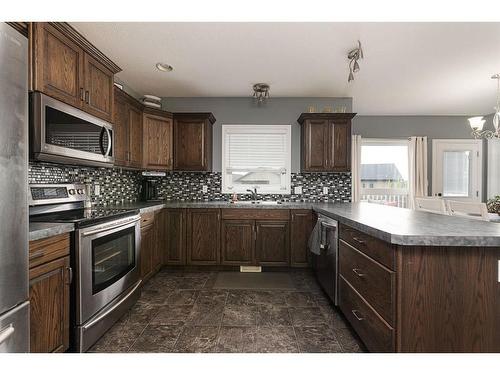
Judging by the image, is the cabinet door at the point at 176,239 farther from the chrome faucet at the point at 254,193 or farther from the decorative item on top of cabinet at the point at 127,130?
the chrome faucet at the point at 254,193

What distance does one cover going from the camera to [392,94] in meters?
3.80

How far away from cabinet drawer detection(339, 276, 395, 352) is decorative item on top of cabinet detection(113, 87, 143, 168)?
256 cm

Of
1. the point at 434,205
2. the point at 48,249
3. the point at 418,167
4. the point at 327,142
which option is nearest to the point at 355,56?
the point at 327,142

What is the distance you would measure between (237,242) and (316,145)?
68.6 inches

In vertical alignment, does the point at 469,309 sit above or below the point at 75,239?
below

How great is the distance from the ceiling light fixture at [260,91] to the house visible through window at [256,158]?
0.42 meters

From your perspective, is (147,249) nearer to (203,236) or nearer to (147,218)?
(147,218)

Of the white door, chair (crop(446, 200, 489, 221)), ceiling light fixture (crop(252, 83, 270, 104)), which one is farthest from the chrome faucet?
the white door

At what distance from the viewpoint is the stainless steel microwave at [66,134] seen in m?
1.60

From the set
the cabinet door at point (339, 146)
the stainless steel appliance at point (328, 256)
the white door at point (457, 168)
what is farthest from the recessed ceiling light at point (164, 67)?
the white door at point (457, 168)

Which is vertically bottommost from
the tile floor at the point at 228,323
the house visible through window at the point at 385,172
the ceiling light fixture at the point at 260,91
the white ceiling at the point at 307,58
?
the tile floor at the point at 228,323

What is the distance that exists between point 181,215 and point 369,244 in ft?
7.74
